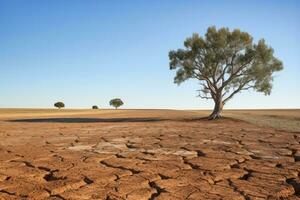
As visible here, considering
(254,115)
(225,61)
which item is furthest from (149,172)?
(254,115)

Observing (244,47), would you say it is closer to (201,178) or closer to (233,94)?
(233,94)

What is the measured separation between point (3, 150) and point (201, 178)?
4994 mm

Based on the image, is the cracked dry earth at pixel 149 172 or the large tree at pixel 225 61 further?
the large tree at pixel 225 61

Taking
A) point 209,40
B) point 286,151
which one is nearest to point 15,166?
point 286,151

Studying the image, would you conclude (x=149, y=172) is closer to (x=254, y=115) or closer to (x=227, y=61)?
(x=227, y=61)

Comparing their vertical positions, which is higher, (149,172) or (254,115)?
(254,115)

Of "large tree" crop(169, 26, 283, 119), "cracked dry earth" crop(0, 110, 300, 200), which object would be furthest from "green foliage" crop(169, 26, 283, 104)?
"cracked dry earth" crop(0, 110, 300, 200)

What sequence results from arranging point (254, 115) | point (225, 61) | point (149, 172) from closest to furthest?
point (149, 172) < point (225, 61) < point (254, 115)

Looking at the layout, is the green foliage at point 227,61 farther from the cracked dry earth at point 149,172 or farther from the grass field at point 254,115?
the cracked dry earth at point 149,172

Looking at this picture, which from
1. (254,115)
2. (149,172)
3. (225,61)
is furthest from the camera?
(254,115)

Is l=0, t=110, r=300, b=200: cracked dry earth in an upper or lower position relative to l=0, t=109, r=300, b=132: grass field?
lower

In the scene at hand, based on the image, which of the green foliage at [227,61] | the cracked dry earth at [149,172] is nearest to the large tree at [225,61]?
the green foliage at [227,61]

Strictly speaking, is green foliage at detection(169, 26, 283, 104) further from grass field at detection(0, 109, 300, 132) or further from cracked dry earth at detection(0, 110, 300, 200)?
cracked dry earth at detection(0, 110, 300, 200)

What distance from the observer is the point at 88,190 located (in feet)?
14.4
